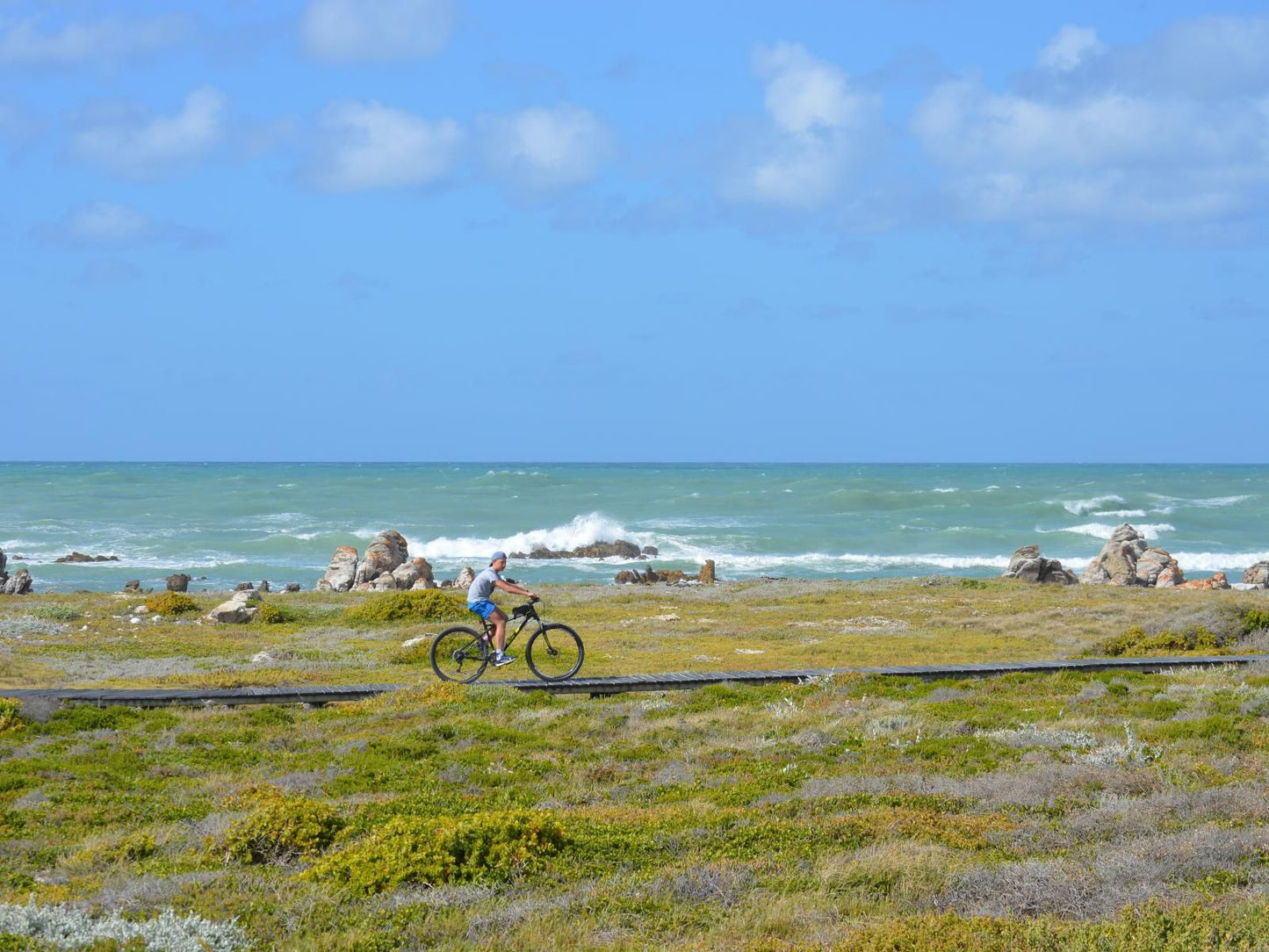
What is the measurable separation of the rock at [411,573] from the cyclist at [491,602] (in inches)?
1064

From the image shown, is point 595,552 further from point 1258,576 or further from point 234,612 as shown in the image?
point 234,612

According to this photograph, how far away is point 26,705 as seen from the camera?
16.8 metres

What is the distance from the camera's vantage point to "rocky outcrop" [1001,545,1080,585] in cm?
4791

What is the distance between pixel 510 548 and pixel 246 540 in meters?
18.6

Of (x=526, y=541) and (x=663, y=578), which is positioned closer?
(x=663, y=578)

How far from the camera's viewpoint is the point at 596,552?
251ft

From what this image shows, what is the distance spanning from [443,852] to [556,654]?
37.1 ft

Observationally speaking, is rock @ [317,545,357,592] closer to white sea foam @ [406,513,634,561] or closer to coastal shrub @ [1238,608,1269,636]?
white sea foam @ [406,513,634,561]

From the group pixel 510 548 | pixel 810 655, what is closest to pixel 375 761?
pixel 810 655

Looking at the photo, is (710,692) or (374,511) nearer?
(710,692)

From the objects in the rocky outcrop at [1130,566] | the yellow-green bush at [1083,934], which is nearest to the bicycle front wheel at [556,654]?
the yellow-green bush at [1083,934]

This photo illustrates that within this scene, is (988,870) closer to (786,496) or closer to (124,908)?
(124,908)

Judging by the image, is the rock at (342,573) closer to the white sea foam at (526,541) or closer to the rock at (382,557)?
the rock at (382,557)

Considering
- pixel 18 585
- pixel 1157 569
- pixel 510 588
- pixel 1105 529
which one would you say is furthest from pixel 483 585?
pixel 1105 529
